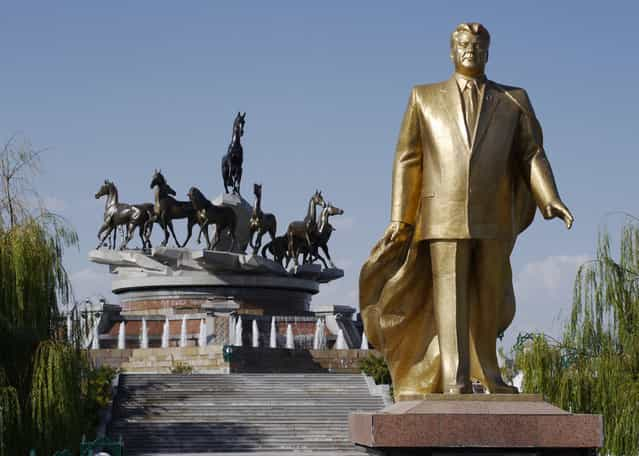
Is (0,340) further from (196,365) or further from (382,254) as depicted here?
(196,365)

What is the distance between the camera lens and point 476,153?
6.32m

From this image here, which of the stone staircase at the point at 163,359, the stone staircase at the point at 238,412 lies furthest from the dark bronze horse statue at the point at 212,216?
the stone staircase at the point at 238,412

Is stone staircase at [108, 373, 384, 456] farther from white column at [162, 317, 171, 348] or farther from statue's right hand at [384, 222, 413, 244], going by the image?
statue's right hand at [384, 222, 413, 244]

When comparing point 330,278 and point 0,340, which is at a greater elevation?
point 330,278

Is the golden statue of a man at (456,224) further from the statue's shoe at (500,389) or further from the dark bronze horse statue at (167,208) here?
the dark bronze horse statue at (167,208)

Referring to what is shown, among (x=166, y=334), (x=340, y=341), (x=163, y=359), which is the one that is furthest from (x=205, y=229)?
(x=163, y=359)

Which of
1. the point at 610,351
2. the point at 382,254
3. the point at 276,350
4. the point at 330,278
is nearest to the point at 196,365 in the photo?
the point at 276,350

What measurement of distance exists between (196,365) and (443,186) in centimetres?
1711

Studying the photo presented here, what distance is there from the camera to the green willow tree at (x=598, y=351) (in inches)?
515

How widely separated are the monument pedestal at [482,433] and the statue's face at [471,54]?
193 cm

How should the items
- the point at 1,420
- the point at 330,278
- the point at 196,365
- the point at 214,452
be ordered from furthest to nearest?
1. the point at 330,278
2. the point at 196,365
3. the point at 214,452
4. the point at 1,420

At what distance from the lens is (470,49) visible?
21.4ft

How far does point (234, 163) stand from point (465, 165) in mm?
24387

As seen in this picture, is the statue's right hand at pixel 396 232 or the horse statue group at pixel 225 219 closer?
the statue's right hand at pixel 396 232
